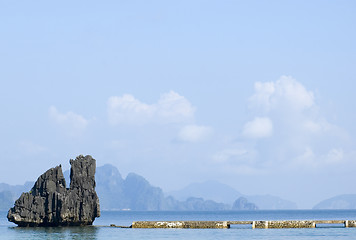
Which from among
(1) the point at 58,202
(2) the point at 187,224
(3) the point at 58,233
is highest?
(1) the point at 58,202

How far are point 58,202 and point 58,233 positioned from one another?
1180 centimetres

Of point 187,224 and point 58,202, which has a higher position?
point 58,202

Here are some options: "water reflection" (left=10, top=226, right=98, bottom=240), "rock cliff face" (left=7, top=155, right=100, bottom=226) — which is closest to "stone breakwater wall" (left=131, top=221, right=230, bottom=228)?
"rock cliff face" (left=7, top=155, right=100, bottom=226)

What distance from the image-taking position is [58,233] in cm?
9375

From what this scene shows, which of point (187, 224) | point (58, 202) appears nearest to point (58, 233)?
point (58, 202)

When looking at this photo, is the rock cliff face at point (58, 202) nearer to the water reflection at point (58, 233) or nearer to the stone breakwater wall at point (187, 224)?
the water reflection at point (58, 233)

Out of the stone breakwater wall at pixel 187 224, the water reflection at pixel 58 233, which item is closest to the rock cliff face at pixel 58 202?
the water reflection at pixel 58 233

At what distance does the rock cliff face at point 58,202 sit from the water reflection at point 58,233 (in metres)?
2.04

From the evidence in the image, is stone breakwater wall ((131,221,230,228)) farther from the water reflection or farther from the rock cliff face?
the water reflection

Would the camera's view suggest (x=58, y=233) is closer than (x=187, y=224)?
Yes

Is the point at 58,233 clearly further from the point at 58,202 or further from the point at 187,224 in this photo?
the point at 187,224

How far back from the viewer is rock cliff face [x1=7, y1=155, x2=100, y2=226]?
105375 millimetres

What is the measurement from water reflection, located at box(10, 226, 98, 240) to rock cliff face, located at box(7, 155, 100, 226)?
2.04 meters

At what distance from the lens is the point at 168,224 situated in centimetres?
10894
